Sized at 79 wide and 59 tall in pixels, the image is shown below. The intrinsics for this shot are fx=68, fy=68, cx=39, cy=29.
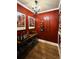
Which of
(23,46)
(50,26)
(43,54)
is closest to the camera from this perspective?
(43,54)

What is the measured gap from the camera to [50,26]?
16.6 ft

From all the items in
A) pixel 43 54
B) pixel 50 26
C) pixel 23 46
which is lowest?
pixel 43 54

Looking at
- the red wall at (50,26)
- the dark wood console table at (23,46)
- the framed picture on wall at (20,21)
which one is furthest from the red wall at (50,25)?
the dark wood console table at (23,46)

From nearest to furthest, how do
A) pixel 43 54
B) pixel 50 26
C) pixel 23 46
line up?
pixel 43 54, pixel 23 46, pixel 50 26

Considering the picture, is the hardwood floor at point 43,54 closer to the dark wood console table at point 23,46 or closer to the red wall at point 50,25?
the dark wood console table at point 23,46

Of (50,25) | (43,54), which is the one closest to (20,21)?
(43,54)

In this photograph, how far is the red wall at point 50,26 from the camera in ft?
15.5

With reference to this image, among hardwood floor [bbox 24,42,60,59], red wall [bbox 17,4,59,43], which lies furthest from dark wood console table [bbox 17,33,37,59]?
red wall [bbox 17,4,59,43]

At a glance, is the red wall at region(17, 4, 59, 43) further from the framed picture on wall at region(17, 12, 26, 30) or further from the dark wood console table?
the dark wood console table

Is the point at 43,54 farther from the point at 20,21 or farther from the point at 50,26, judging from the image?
the point at 50,26
